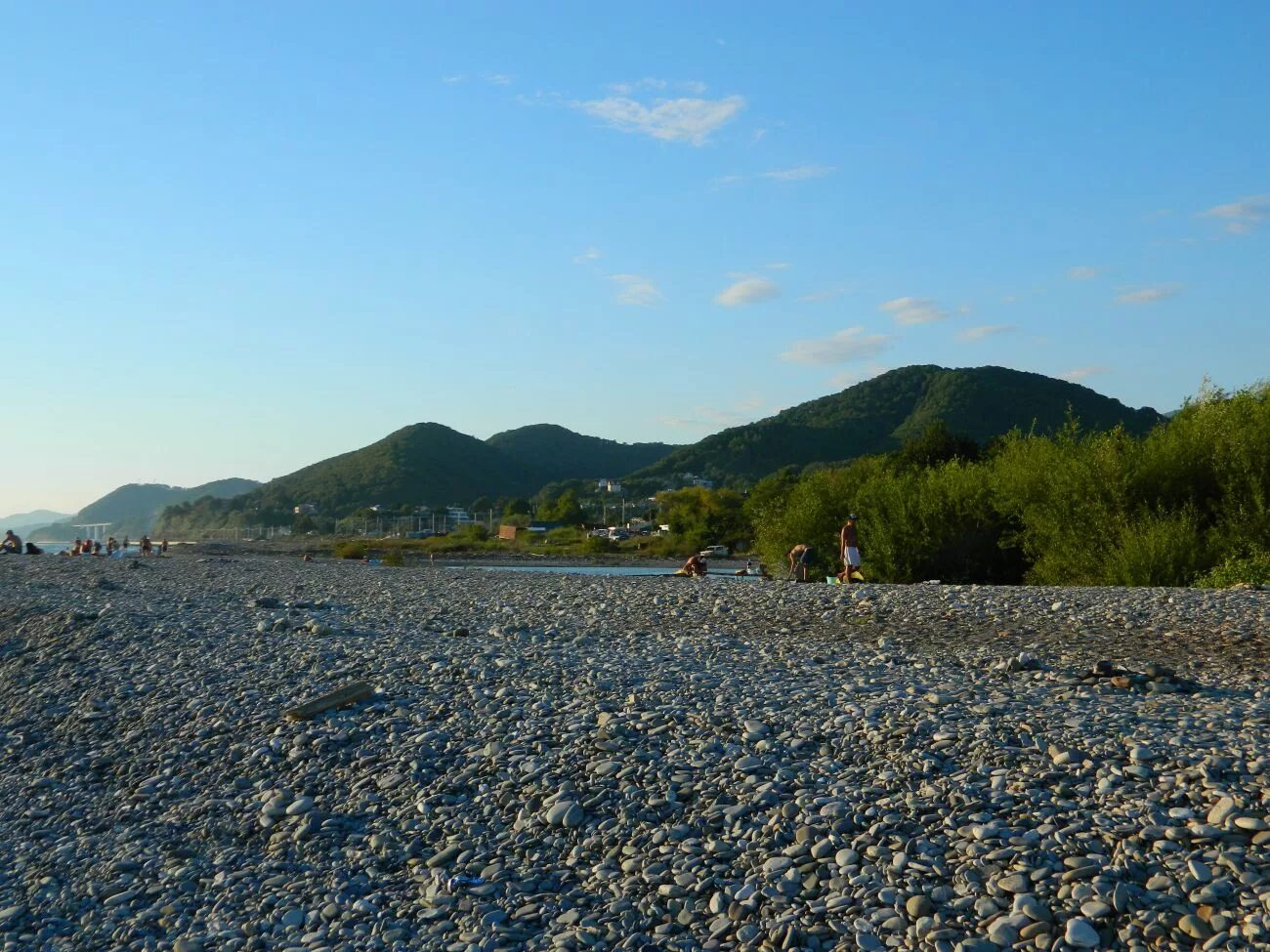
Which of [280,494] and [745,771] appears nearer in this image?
[745,771]

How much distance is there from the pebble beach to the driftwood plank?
3 cm

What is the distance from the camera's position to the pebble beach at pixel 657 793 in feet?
18.2

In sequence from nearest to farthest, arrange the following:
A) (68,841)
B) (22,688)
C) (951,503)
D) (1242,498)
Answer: (68,841) < (22,688) < (1242,498) < (951,503)

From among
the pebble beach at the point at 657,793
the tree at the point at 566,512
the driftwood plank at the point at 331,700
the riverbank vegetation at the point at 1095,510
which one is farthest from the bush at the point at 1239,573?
the tree at the point at 566,512

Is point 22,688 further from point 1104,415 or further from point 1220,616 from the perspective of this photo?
point 1104,415

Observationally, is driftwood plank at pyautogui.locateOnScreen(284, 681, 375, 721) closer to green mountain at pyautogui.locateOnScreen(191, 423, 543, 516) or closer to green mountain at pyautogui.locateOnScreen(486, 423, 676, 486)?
green mountain at pyautogui.locateOnScreen(191, 423, 543, 516)

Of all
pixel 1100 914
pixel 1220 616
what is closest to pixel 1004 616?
pixel 1220 616

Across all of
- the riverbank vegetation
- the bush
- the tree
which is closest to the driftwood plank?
the bush

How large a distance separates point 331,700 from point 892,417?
10676 cm

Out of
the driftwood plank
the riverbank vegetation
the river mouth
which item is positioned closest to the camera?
the driftwood plank

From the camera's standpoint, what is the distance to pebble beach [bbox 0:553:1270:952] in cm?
556

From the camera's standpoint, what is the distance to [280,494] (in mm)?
155750

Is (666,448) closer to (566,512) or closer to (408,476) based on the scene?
(408,476)

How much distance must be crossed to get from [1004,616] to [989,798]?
7.36 meters
